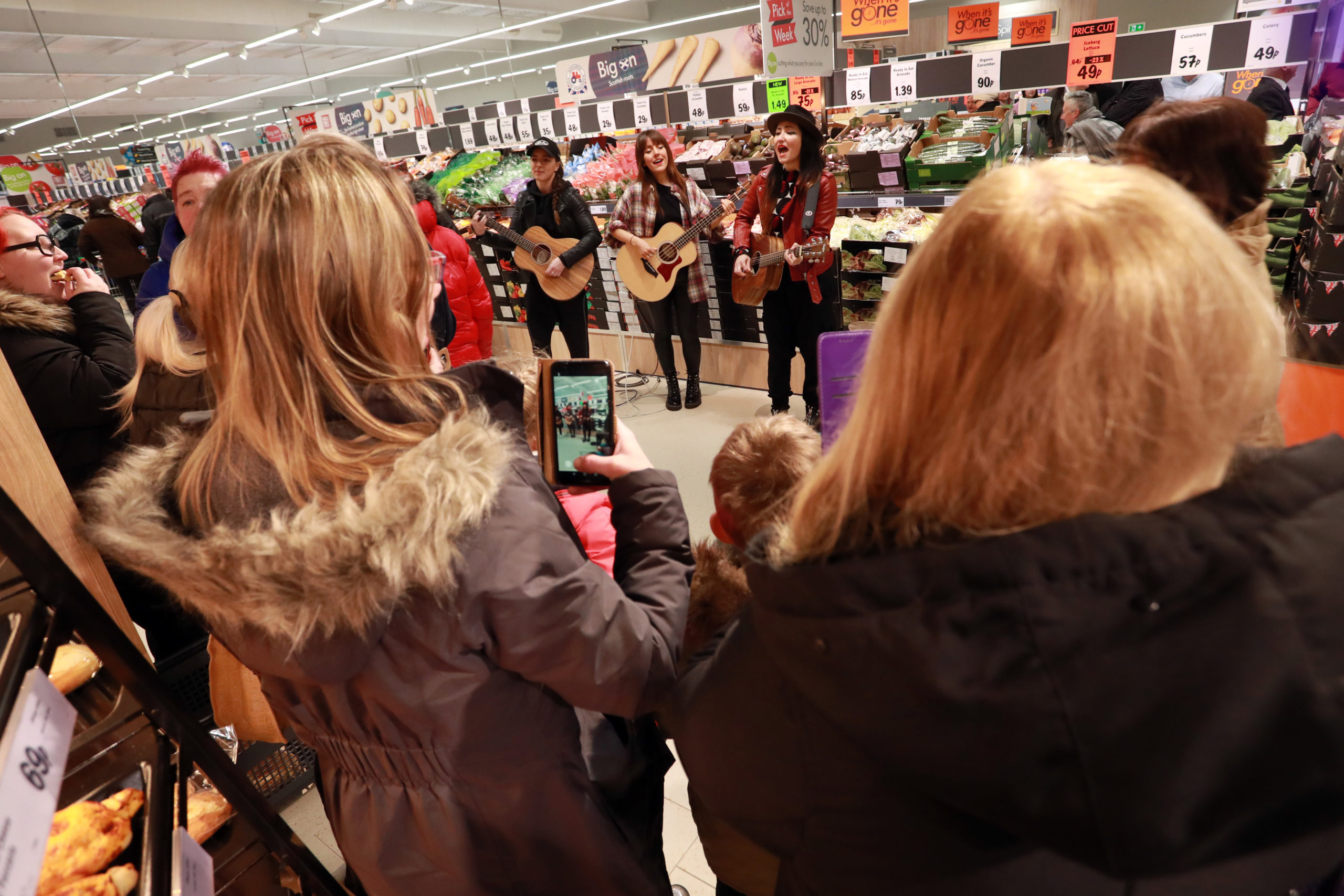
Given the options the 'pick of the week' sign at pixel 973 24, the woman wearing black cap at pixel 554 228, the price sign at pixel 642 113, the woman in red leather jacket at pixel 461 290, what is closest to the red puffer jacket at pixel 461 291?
the woman in red leather jacket at pixel 461 290

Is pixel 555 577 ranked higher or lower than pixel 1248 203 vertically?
lower

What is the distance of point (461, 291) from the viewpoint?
12.2ft

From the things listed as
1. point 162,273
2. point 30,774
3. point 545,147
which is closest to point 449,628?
point 30,774

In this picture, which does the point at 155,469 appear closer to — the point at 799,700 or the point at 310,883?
the point at 310,883

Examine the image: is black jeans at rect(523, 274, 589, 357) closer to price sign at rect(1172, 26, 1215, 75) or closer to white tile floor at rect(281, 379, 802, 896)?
white tile floor at rect(281, 379, 802, 896)

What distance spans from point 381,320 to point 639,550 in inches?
18.4

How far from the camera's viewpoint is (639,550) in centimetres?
Result: 103

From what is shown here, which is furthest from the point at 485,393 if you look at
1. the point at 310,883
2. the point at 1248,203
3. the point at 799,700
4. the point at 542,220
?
the point at 542,220

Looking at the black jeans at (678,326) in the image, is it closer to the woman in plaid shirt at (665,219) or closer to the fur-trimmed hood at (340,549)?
the woman in plaid shirt at (665,219)

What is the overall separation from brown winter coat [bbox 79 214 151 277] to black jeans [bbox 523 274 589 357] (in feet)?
17.9

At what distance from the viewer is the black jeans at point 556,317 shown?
468 cm

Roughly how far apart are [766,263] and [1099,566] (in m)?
3.57

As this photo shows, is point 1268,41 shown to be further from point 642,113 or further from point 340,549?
point 340,549

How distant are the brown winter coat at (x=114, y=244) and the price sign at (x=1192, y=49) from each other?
9.06 meters
